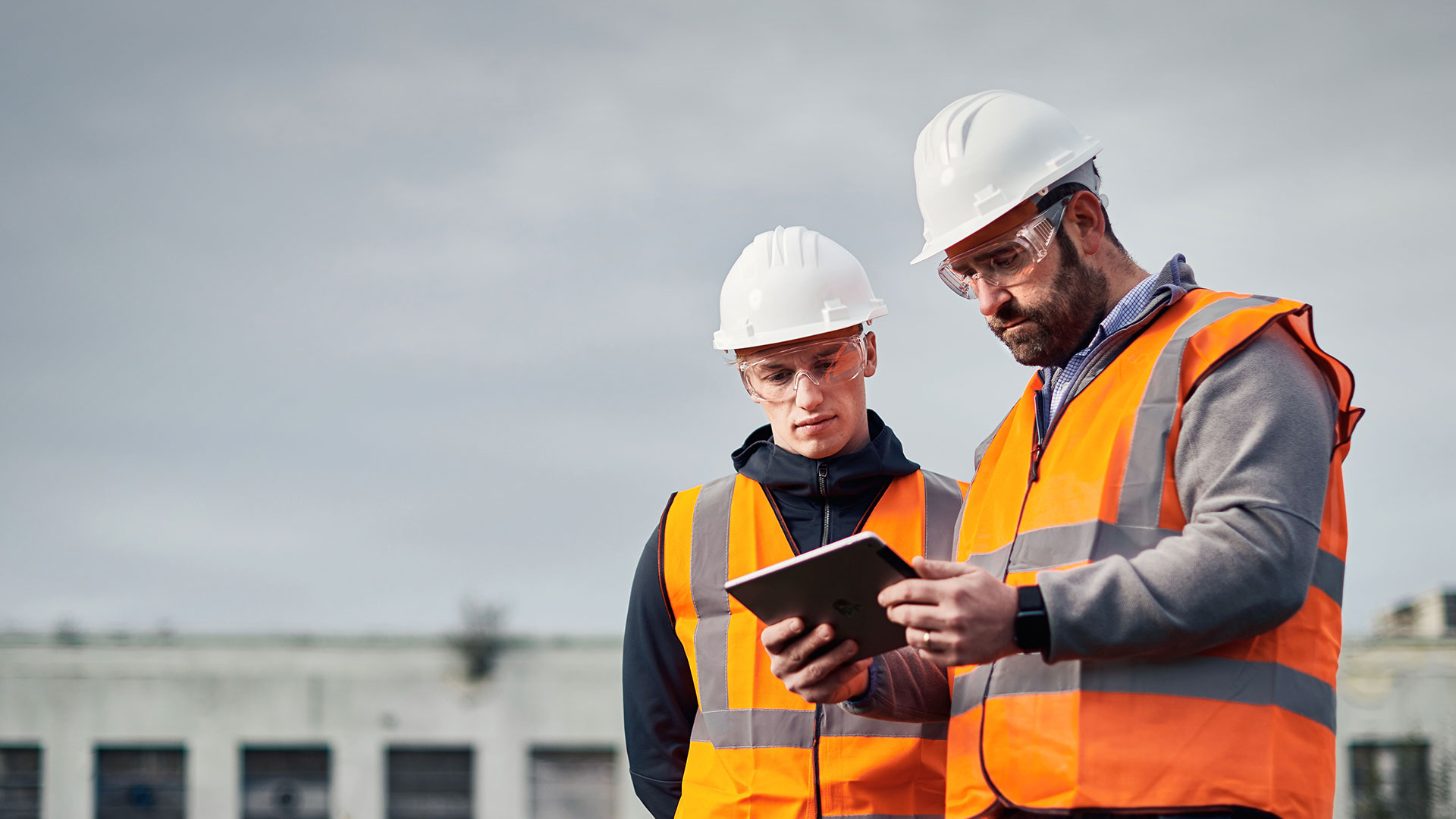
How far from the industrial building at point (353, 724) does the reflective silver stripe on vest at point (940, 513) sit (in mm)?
20716

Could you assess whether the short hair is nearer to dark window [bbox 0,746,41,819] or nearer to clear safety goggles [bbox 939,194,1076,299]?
clear safety goggles [bbox 939,194,1076,299]

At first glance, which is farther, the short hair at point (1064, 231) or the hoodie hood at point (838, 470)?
the hoodie hood at point (838, 470)

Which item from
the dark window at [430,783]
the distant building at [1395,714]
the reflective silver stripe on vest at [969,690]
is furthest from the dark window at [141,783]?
the reflective silver stripe on vest at [969,690]

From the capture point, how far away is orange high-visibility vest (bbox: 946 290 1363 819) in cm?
244

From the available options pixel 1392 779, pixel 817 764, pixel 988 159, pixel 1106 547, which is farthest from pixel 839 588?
pixel 1392 779

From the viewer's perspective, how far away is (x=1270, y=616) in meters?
2.42

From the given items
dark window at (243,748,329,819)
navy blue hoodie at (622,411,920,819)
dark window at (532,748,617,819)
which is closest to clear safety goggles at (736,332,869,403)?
navy blue hoodie at (622,411,920,819)

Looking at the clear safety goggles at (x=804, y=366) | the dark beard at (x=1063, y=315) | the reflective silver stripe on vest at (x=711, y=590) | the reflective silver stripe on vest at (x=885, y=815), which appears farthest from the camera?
the clear safety goggles at (x=804, y=366)

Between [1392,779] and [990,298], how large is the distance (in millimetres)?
24775

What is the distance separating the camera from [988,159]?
10.4 feet

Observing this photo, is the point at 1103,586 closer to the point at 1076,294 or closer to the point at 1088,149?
the point at 1076,294

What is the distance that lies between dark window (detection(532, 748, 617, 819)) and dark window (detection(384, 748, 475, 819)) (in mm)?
1252

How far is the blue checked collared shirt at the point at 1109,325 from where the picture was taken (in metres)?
2.93

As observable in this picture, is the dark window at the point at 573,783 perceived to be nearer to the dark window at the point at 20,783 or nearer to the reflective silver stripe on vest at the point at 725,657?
the dark window at the point at 20,783
